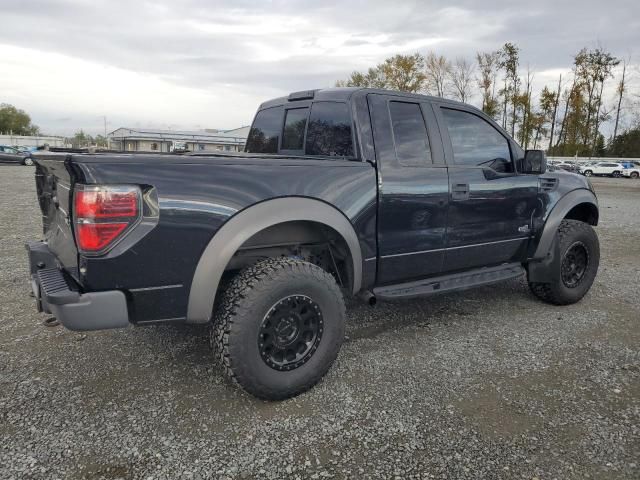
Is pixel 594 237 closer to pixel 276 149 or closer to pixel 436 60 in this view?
pixel 276 149

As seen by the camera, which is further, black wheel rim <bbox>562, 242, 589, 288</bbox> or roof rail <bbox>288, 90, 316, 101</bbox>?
black wheel rim <bbox>562, 242, 589, 288</bbox>

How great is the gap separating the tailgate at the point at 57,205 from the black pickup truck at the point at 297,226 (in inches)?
0.7

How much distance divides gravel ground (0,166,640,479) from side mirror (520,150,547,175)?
132 centimetres

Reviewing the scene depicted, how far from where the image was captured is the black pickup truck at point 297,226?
7.57ft

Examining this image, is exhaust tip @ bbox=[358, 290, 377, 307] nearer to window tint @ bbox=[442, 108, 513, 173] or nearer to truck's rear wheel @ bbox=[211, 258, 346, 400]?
truck's rear wheel @ bbox=[211, 258, 346, 400]

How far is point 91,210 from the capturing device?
2.22 m

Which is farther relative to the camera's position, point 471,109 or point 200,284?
point 471,109

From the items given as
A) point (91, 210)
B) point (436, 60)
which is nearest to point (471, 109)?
point (91, 210)

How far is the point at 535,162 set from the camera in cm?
402

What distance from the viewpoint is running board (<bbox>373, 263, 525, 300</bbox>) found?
3359 millimetres

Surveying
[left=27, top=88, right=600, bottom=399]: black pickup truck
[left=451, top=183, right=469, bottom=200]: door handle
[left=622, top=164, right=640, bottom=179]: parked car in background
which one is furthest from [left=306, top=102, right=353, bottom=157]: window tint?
[left=622, top=164, right=640, bottom=179]: parked car in background

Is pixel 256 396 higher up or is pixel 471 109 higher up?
pixel 471 109

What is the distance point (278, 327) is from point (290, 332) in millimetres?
99

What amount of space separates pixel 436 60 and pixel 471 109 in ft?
144
